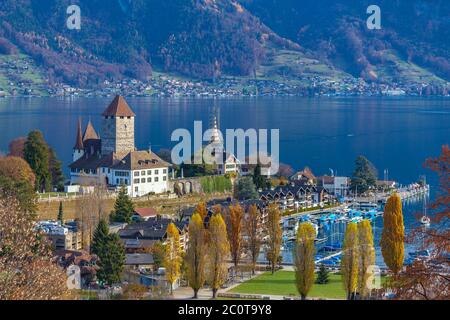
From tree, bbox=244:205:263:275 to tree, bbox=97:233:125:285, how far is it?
4.57 meters

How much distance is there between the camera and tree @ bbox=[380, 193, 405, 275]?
79.1 ft

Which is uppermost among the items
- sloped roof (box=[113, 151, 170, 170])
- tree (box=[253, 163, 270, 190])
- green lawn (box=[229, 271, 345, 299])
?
sloped roof (box=[113, 151, 170, 170])

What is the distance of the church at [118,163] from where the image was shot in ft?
120

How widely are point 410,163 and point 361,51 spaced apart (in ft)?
400

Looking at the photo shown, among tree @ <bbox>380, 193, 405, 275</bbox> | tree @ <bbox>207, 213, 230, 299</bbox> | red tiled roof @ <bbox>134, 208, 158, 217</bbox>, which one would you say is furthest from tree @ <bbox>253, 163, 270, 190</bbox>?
tree @ <bbox>207, 213, 230, 299</bbox>

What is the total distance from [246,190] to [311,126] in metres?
56.3

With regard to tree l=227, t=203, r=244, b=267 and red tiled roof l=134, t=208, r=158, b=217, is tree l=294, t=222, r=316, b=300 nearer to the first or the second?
tree l=227, t=203, r=244, b=267

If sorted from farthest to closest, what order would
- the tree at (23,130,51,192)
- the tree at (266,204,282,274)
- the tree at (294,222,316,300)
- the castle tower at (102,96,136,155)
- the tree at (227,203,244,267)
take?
the castle tower at (102,96,136,155)
the tree at (23,130,51,192)
the tree at (227,203,244,267)
the tree at (266,204,282,274)
the tree at (294,222,316,300)

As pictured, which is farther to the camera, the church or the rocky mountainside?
the rocky mountainside

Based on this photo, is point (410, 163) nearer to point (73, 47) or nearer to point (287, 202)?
point (287, 202)

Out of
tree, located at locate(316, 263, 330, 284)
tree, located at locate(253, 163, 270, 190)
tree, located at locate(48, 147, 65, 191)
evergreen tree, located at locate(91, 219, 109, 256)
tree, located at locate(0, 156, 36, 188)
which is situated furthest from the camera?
tree, located at locate(253, 163, 270, 190)

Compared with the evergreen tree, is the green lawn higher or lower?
lower

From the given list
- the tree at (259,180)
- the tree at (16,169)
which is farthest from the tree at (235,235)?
the tree at (259,180)

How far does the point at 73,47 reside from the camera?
177 metres
